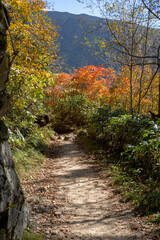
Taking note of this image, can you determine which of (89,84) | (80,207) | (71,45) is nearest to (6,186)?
(80,207)

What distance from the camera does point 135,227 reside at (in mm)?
3006

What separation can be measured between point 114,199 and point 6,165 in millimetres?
2969

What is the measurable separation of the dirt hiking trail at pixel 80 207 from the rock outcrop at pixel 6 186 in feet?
3.42

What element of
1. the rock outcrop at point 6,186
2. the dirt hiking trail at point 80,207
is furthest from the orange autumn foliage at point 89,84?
the rock outcrop at point 6,186

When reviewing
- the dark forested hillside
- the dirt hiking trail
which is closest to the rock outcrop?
the dirt hiking trail

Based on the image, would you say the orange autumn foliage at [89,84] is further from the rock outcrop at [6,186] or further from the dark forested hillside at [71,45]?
the dark forested hillside at [71,45]

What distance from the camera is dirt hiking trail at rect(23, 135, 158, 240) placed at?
2965 mm

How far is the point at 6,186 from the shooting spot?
6.26 ft

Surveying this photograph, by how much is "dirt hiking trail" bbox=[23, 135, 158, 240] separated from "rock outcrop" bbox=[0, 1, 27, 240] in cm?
104

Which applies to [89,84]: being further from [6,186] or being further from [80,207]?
[6,186]

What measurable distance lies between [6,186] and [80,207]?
7.96 feet

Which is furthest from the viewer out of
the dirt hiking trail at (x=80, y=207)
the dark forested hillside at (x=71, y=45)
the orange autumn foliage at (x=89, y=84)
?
the dark forested hillside at (x=71, y=45)

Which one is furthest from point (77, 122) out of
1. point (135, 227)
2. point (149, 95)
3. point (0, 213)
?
point (0, 213)

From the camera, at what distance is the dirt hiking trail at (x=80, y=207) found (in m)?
2.96
